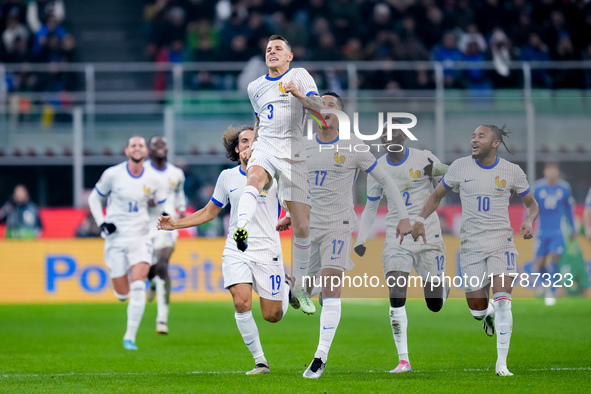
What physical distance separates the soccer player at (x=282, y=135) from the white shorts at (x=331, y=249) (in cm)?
13

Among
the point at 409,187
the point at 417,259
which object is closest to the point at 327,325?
the point at 417,259

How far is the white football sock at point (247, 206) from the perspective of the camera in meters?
7.72

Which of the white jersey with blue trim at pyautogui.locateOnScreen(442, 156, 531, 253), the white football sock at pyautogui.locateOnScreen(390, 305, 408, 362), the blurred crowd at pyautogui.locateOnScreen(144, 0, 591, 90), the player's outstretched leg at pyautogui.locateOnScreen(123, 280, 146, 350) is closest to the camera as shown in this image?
the white jersey with blue trim at pyautogui.locateOnScreen(442, 156, 531, 253)

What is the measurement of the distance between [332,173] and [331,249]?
72cm

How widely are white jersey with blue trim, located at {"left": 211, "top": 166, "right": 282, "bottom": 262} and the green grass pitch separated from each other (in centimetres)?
110

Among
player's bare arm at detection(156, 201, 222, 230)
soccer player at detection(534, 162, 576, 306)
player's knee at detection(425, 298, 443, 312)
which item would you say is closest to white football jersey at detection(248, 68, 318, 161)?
player's bare arm at detection(156, 201, 222, 230)

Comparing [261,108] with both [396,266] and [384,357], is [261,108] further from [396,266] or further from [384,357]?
[384,357]

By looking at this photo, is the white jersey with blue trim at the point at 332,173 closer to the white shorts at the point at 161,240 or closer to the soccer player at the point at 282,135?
the soccer player at the point at 282,135

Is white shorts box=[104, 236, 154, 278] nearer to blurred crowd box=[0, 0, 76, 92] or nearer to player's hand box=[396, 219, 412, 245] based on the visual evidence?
player's hand box=[396, 219, 412, 245]

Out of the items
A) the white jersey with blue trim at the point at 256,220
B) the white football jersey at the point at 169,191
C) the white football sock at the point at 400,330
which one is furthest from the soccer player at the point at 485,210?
the white football jersey at the point at 169,191

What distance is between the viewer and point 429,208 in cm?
883

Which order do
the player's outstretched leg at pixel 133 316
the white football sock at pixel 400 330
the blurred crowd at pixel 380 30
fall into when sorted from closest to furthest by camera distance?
the white football sock at pixel 400 330 → the player's outstretched leg at pixel 133 316 → the blurred crowd at pixel 380 30

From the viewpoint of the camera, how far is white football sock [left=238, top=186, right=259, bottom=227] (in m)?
7.72

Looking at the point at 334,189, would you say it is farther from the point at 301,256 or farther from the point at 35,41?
the point at 35,41
